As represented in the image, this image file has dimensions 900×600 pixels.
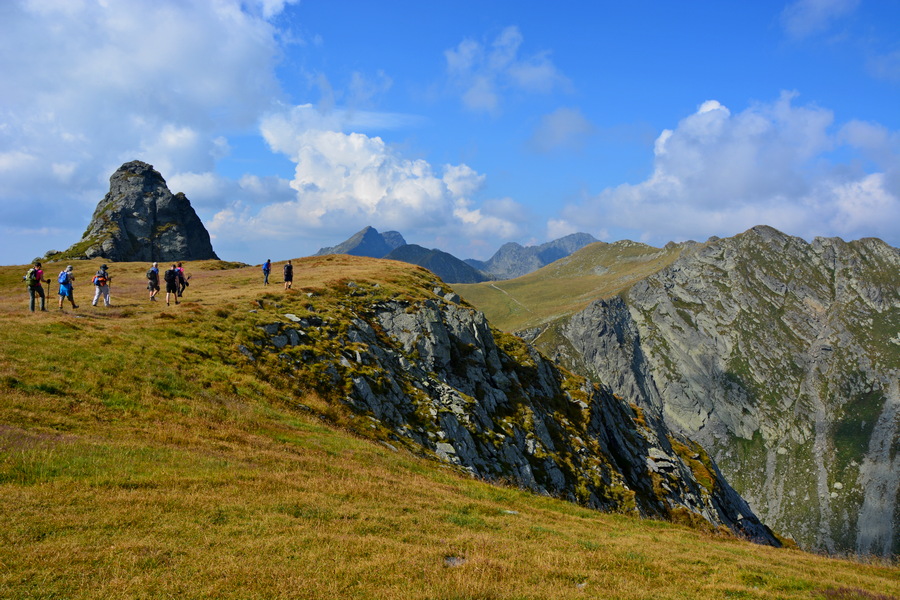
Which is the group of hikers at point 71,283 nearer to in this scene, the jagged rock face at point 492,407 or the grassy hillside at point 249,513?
the grassy hillside at point 249,513

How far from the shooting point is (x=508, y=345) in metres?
65.1

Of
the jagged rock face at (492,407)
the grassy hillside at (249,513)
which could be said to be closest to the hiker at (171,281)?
the jagged rock face at (492,407)

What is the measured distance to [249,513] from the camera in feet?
46.1

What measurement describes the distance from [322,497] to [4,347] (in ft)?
61.2

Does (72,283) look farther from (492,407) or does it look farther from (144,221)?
(144,221)

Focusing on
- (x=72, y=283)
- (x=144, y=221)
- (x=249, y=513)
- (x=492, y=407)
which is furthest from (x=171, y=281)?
(x=144, y=221)

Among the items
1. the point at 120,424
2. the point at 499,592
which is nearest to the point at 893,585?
the point at 499,592

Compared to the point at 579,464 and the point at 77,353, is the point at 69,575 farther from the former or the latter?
the point at 579,464

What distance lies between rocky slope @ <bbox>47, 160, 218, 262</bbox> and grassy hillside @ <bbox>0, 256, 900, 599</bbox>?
148848 millimetres

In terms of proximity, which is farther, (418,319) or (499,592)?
(418,319)

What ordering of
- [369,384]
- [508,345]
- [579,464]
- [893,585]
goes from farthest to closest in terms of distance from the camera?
[508,345]
[579,464]
[369,384]
[893,585]

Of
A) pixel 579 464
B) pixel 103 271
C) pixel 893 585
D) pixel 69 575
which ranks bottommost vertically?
pixel 579 464

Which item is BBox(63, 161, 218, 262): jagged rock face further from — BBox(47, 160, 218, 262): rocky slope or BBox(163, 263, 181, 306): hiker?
BBox(163, 263, 181, 306): hiker

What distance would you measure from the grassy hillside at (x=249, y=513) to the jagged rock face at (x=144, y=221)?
149178 mm
